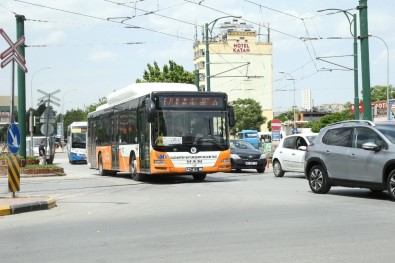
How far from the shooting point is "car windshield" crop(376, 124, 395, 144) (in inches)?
502

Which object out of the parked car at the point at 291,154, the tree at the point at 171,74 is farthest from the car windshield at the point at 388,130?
the tree at the point at 171,74

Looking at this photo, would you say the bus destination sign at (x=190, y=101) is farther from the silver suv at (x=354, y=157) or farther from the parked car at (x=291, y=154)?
the silver suv at (x=354, y=157)

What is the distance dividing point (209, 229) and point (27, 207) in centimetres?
498

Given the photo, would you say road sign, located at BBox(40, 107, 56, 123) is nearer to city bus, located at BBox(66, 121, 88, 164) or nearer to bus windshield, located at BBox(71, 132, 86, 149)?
city bus, located at BBox(66, 121, 88, 164)

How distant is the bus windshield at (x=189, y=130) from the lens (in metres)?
19.3

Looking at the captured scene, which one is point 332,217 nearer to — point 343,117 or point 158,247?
point 158,247

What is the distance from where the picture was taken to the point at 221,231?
29.6 ft

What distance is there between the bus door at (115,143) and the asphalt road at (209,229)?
28.1 feet

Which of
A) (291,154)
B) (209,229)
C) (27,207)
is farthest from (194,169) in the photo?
(209,229)

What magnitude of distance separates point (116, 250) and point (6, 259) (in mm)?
1316

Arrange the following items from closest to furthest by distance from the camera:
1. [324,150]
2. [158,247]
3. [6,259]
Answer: [6,259]
[158,247]
[324,150]

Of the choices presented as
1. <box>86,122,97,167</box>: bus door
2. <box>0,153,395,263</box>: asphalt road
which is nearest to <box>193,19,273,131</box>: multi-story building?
<box>86,122,97,167</box>: bus door

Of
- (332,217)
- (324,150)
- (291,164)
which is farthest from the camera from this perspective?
(291,164)

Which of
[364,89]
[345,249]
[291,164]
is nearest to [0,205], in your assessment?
[345,249]
